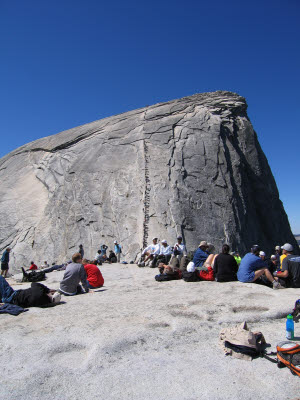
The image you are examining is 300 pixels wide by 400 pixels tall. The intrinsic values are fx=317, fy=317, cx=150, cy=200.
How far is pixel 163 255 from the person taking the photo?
12070mm

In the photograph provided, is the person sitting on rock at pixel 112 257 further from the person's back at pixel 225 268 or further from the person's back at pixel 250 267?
the person's back at pixel 250 267

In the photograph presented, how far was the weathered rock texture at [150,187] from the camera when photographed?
59.4 feet

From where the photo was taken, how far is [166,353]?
4.32 metres

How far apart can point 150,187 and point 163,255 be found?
753cm

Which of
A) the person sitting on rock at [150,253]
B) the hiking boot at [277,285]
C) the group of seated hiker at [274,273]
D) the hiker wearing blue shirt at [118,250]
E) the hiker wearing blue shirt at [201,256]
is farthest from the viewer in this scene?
the hiker wearing blue shirt at [118,250]

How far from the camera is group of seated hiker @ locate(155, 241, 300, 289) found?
726 cm

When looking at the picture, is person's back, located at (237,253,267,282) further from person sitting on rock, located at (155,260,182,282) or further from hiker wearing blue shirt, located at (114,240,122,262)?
hiker wearing blue shirt, located at (114,240,122,262)

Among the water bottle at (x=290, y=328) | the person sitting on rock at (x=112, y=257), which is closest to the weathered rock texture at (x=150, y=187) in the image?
the person sitting on rock at (x=112, y=257)

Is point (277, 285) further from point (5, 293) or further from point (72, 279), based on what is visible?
point (5, 293)

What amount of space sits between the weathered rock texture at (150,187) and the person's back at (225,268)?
859 centimetres

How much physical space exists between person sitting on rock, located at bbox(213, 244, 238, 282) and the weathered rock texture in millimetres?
8577

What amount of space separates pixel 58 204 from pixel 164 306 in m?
16.9

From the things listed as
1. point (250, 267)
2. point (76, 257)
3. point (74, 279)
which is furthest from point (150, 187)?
point (74, 279)

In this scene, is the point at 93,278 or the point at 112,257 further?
the point at 112,257
